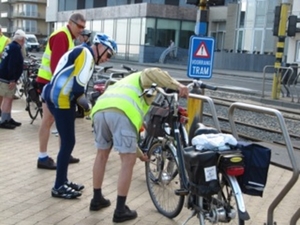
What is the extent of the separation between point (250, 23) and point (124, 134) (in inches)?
1698

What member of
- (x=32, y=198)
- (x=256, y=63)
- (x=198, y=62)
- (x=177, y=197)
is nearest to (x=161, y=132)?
(x=177, y=197)

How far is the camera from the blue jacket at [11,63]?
859 centimetres

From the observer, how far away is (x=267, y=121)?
12750 millimetres

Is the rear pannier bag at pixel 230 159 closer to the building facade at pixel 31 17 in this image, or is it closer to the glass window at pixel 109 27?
the glass window at pixel 109 27

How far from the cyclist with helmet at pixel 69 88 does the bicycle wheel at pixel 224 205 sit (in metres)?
1.80

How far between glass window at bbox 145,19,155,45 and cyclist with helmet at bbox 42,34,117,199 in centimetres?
4519

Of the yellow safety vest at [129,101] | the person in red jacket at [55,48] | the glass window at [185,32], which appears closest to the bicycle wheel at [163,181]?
the yellow safety vest at [129,101]

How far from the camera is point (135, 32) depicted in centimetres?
5169

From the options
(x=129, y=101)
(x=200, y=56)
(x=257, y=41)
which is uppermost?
(x=257, y=41)

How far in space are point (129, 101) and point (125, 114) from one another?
0.13 meters

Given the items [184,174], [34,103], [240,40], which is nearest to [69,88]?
[184,174]

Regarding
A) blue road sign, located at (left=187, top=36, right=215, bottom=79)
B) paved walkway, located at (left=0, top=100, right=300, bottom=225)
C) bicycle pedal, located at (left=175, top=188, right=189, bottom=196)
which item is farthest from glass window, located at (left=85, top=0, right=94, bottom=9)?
bicycle pedal, located at (left=175, top=188, right=189, bottom=196)

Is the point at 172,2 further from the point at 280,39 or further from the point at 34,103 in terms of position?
the point at 34,103

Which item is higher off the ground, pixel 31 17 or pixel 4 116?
pixel 31 17
